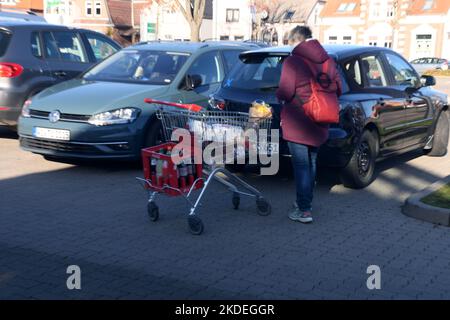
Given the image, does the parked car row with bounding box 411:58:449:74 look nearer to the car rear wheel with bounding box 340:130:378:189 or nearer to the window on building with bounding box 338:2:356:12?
the window on building with bounding box 338:2:356:12

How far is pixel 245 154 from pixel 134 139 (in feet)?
8.26

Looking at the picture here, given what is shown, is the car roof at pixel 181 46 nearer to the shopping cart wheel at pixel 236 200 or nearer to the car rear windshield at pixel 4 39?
the car rear windshield at pixel 4 39

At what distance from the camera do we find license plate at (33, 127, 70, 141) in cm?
742

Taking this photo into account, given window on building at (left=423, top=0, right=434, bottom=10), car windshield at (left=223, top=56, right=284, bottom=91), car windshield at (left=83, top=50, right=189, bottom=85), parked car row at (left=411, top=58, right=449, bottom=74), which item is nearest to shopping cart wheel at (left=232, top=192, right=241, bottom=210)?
car windshield at (left=223, top=56, right=284, bottom=91)

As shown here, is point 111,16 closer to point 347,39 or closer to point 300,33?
point 347,39

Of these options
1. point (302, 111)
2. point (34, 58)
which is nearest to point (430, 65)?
point (34, 58)

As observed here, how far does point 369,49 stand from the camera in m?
7.44

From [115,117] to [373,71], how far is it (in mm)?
3401

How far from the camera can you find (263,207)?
237 inches

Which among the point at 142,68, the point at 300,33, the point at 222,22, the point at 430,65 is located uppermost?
the point at 222,22

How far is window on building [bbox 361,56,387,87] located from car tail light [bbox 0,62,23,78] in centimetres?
558

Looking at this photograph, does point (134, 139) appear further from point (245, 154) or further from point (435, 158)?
point (435, 158)
